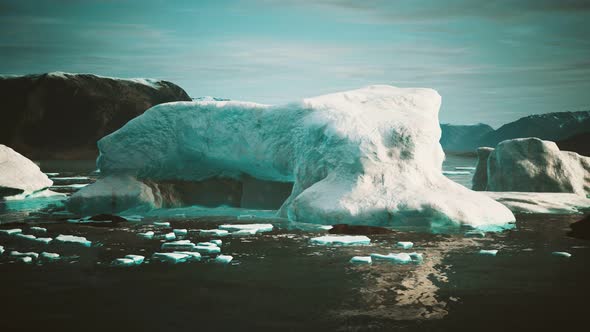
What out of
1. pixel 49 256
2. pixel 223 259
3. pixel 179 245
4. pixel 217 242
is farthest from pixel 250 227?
pixel 49 256

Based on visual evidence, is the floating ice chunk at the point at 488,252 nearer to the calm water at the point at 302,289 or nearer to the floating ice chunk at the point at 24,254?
the calm water at the point at 302,289

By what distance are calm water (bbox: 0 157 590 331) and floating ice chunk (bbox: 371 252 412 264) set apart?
32cm

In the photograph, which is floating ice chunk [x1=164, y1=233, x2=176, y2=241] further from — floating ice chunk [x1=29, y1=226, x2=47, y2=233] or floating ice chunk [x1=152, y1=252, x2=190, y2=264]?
floating ice chunk [x1=29, y1=226, x2=47, y2=233]

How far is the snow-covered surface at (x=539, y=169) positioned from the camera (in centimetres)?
2519

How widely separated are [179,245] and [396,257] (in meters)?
4.48

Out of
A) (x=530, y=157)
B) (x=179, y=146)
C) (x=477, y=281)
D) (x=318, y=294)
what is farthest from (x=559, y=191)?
(x=318, y=294)

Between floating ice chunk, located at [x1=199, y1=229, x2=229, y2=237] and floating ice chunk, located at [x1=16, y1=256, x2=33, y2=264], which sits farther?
floating ice chunk, located at [x1=199, y1=229, x2=229, y2=237]

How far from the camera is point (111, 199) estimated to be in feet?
67.7

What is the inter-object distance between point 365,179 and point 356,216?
4.35 ft

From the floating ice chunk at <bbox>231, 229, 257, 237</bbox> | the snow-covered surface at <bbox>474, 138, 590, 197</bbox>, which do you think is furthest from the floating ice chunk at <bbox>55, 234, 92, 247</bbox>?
the snow-covered surface at <bbox>474, 138, 590, 197</bbox>

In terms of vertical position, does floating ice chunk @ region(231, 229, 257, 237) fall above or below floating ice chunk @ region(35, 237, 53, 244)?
above

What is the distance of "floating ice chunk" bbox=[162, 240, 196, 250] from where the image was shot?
→ 1309 cm

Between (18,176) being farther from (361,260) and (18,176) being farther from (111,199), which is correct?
(361,260)

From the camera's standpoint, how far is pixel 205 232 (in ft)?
50.5
